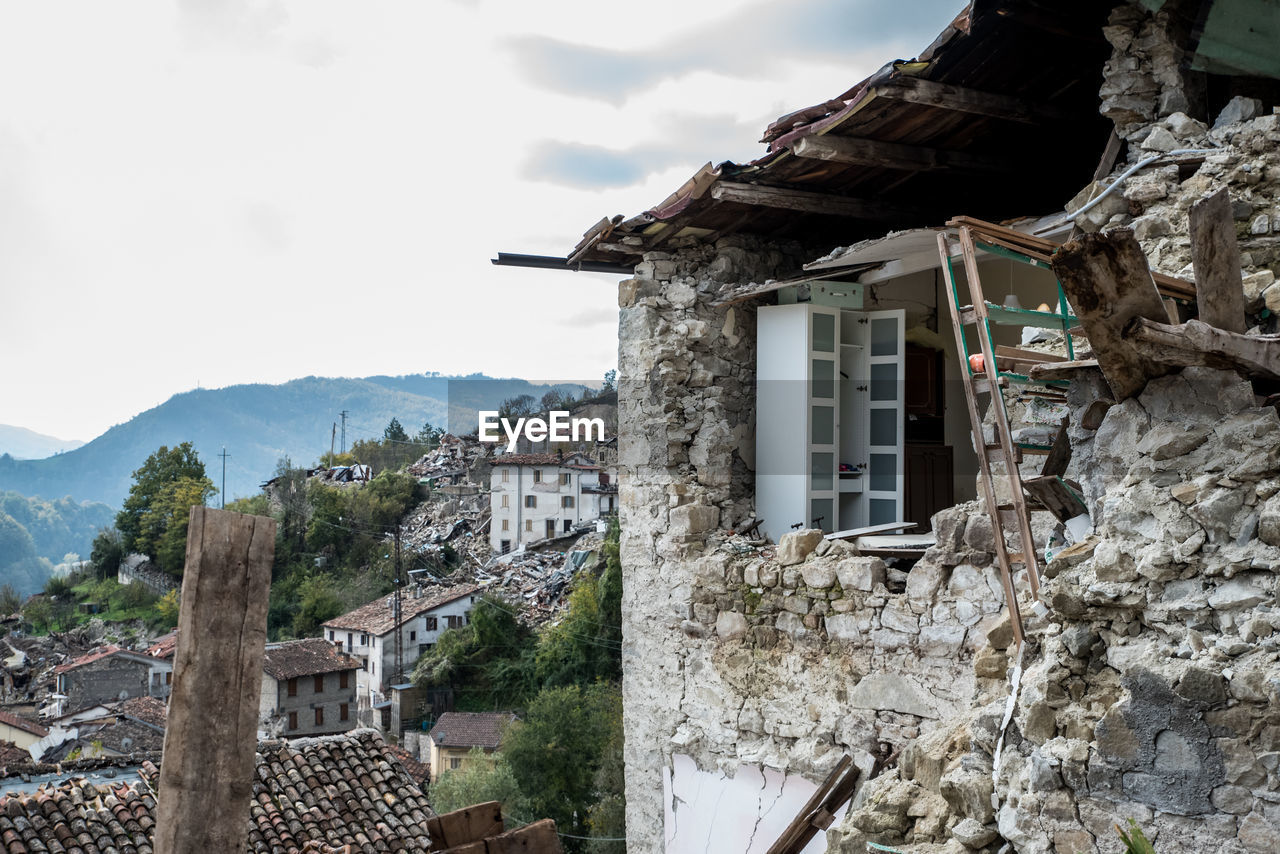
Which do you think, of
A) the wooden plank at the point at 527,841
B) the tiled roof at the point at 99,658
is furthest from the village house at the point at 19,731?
the wooden plank at the point at 527,841

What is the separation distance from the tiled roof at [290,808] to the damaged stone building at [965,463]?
2.61 meters

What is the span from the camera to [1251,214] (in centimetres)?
394

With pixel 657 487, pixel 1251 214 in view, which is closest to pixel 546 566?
pixel 657 487

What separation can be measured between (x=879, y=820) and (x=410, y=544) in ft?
126

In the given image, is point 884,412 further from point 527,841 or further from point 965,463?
point 527,841

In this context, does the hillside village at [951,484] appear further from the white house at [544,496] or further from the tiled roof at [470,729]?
the white house at [544,496]

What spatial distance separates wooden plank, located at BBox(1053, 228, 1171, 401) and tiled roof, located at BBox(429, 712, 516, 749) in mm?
27260

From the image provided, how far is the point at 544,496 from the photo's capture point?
3647 centimetres

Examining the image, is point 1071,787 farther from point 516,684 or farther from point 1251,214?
point 516,684

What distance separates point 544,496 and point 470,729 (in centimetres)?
909

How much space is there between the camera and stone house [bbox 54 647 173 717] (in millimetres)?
30109

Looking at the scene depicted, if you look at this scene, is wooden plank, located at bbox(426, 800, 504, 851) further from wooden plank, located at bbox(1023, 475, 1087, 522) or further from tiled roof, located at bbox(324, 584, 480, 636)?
tiled roof, located at bbox(324, 584, 480, 636)

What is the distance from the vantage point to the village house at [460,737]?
2867 cm
